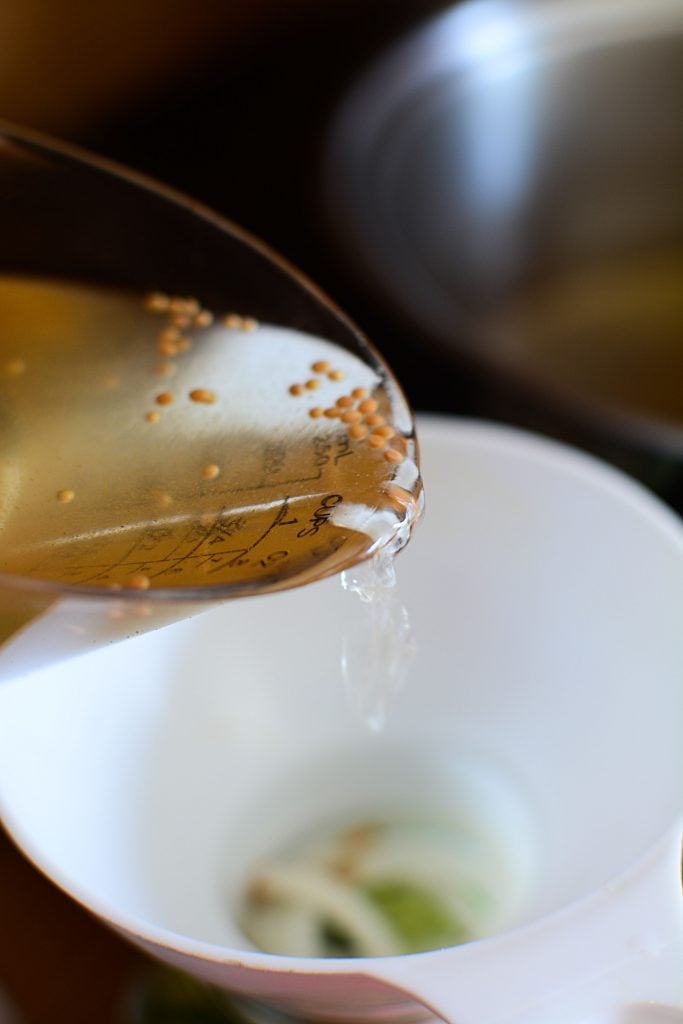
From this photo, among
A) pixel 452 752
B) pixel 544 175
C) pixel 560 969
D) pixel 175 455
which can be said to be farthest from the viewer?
pixel 544 175

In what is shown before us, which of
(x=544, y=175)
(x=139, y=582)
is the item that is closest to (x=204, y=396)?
(x=139, y=582)

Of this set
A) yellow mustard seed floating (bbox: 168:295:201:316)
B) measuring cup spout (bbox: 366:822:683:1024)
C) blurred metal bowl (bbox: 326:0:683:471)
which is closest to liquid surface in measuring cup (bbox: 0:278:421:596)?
yellow mustard seed floating (bbox: 168:295:201:316)

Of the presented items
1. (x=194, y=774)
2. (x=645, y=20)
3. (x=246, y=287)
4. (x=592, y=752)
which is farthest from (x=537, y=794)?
(x=645, y=20)

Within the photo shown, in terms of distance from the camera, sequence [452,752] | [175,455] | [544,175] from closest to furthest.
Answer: [175,455] < [452,752] < [544,175]

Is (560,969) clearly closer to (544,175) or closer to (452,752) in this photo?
→ (452,752)

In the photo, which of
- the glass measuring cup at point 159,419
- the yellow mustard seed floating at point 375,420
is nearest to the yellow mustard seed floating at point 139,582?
the glass measuring cup at point 159,419

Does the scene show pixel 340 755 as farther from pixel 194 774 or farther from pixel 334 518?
pixel 334 518

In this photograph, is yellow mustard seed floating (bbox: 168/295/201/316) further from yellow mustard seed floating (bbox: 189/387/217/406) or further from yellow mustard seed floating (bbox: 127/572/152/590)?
yellow mustard seed floating (bbox: 127/572/152/590)
